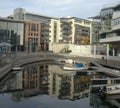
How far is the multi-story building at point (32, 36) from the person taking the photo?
6471 inches

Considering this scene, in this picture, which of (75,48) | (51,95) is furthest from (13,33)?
(51,95)

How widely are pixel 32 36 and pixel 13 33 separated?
12.0 m

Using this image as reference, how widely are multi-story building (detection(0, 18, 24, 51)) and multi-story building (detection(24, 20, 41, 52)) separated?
2885 millimetres

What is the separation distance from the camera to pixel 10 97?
141 ft

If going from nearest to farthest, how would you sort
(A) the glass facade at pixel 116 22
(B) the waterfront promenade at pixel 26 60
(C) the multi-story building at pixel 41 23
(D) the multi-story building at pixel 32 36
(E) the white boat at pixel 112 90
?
(E) the white boat at pixel 112 90, (B) the waterfront promenade at pixel 26 60, (A) the glass facade at pixel 116 22, (D) the multi-story building at pixel 32 36, (C) the multi-story building at pixel 41 23

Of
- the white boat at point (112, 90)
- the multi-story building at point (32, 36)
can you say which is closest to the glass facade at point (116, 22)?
the white boat at point (112, 90)

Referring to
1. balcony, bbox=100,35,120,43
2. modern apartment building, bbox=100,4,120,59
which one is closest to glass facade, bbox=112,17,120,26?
modern apartment building, bbox=100,4,120,59

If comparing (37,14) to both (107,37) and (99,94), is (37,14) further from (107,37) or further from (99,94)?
(99,94)

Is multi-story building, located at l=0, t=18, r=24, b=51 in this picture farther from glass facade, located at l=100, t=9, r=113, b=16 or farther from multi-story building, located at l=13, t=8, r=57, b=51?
glass facade, located at l=100, t=9, r=113, b=16

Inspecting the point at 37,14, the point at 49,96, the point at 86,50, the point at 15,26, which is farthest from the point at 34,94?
the point at 37,14

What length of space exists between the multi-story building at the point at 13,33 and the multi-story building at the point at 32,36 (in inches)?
114

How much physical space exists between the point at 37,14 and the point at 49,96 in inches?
5800

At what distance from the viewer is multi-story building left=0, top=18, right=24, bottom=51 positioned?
15662cm

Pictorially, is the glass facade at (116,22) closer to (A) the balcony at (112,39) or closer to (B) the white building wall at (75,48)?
(A) the balcony at (112,39)
